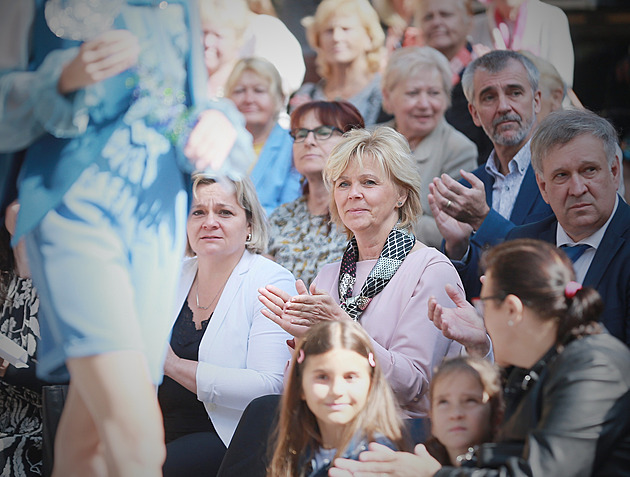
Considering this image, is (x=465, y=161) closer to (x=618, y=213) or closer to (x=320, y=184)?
(x=320, y=184)

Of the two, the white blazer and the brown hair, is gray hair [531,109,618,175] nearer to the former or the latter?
the brown hair

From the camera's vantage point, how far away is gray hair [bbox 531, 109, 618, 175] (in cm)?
224

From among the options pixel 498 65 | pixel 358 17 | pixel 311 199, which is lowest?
pixel 311 199

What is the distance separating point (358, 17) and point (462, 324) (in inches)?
67.3

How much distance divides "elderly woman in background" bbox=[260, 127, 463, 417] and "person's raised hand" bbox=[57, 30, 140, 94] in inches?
32.4

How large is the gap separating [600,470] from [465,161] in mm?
1610

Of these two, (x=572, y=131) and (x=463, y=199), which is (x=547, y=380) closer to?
(x=572, y=131)

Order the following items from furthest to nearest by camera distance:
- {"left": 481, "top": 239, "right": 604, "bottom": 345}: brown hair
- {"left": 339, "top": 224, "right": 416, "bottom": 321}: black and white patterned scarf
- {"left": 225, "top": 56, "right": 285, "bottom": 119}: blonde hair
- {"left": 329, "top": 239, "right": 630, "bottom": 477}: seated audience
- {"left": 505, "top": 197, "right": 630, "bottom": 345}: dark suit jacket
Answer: {"left": 225, "top": 56, "right": 285, "bottom": 119}: blonde hair < {"left": 339, "top": 224, "right": 416, "bottom": 321}: black and white patterned scarf < {"left": 505, "top": 197, "right": 630, "bottom": 345}: dark suit jacket < {"left": 481, "top": 239, "right": 604, "bottom": 345}: brown hair < {"left": 329, "top": 239, "right": 630, "bottom": 477}: seated audience

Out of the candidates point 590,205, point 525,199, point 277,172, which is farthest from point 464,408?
point 277,172

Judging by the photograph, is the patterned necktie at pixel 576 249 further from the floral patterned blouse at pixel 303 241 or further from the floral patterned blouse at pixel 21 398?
the floral patterned blouse at pixel 21 398

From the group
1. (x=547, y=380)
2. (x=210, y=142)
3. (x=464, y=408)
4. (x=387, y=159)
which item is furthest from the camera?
(x=210, y=142)

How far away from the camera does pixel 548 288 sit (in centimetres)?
188

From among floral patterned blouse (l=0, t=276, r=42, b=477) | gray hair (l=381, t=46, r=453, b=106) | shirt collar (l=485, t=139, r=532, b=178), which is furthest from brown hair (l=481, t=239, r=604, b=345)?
floral patterned blouse (l=0, t=276, r=42, b=477)

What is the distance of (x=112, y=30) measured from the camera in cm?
273
